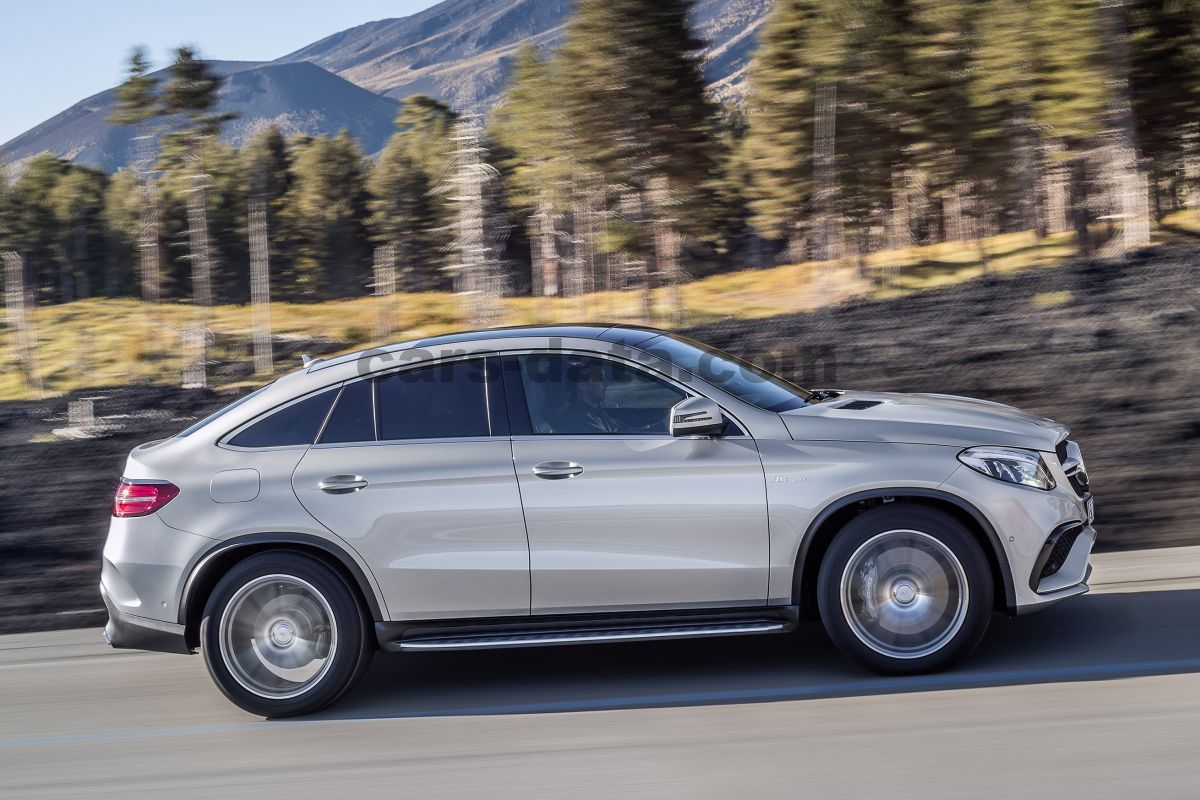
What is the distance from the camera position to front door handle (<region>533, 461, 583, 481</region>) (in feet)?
18.3

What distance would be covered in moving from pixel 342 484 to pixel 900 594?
2.65 metres

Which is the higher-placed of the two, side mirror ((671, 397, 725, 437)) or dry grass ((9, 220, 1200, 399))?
dry grass ((9, 220, 1200, 399))

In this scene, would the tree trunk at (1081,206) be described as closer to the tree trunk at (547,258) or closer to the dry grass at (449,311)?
the dry grass at (449,311)

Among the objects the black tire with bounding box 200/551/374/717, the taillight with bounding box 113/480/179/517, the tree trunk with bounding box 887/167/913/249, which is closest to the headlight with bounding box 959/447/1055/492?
the black tire with bounding box 200/551/374/717

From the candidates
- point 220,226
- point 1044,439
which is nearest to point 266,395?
point 1044,439

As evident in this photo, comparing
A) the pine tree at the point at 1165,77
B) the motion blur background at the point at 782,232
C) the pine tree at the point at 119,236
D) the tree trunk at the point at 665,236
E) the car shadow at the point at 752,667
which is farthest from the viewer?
the pine tree at the point at 119,236

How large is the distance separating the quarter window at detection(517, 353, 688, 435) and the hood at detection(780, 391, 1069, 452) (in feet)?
2.01

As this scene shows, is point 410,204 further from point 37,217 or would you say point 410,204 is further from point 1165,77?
point 1165,77

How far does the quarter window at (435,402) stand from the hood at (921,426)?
1482mm

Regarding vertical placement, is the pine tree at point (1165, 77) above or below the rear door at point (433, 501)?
above

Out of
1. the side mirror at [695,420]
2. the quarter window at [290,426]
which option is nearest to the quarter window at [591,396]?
the side mirror at [695,420]

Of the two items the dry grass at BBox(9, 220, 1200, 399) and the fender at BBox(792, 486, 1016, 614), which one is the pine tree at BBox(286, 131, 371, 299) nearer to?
the dry grass at BBox(9, 220, 1200, 399)

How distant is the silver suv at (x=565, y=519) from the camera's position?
18.1 ft

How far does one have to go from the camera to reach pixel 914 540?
18.2 ft
